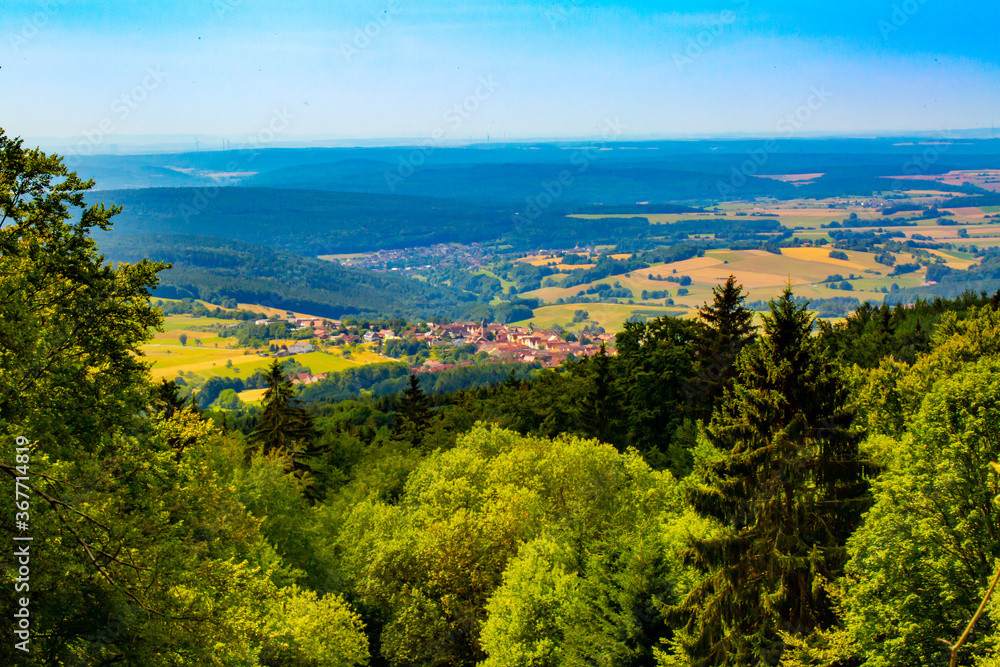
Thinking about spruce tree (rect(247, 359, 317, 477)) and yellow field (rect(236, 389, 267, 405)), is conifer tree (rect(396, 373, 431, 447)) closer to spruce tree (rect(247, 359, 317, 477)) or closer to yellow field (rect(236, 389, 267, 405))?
spruce tree (rect(247, 359, 317, 477))

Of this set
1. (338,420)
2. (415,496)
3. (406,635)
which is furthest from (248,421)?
(406,635)

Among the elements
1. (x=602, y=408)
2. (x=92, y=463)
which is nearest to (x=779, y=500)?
(x=92, y=463)

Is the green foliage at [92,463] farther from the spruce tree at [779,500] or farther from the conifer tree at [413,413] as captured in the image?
the conifer tree at [413,413]

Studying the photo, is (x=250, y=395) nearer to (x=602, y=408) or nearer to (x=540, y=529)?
(x=602, y=408)

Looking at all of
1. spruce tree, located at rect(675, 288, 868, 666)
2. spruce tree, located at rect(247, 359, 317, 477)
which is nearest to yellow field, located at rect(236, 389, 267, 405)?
spruce tree, located at rect(247, 359, 317, 477)

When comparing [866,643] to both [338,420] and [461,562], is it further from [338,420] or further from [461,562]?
[338,420]

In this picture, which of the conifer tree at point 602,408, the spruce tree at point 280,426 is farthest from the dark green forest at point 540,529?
the spruce tree at point 280,426
